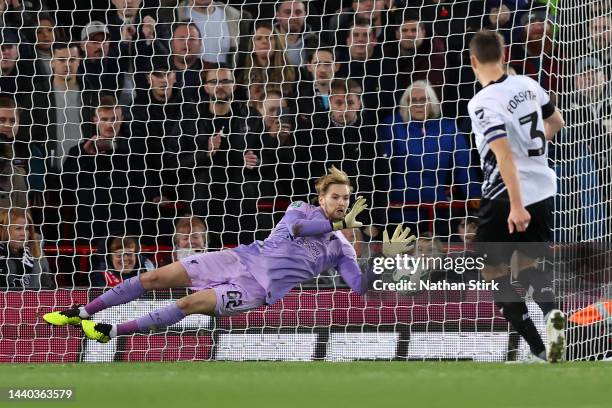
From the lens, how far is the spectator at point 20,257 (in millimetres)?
11711

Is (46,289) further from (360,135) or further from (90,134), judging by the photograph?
(360,135)

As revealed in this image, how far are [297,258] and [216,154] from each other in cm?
255

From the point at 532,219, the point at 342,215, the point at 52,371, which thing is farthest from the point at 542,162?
the point at 52,371

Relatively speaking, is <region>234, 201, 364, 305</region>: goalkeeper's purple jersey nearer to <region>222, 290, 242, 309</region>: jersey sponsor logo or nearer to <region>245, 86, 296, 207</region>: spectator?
<region>222, 290, 242, 309</region>: jersey sponsor logo

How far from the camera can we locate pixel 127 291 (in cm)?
999

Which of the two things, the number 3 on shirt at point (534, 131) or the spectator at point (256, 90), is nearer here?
the number 3 on shirt at point (534, 131)

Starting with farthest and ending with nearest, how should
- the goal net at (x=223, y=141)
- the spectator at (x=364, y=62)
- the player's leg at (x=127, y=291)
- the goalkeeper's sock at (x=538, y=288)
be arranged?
the spectator at (x=364, y=62)
the goal net at (x=223, y=141)
the player's leg at (x=127, y=291)
the goalkeeper's sock at (x=538, y=288)

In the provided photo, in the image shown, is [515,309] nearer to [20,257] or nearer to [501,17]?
[501,17]

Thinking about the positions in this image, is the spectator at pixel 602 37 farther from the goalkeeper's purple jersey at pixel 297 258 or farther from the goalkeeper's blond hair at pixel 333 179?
the goalkeeper's purple jersey at pixel 297 258

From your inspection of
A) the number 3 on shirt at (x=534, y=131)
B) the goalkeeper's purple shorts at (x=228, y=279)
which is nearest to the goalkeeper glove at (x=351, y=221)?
the goalkeeper's purple shorts at (x=228, y=279)

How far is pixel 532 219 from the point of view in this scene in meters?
8.27

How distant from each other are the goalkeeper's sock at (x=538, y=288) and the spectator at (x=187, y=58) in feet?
15.8

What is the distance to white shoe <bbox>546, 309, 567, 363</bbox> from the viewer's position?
8039 millimetres

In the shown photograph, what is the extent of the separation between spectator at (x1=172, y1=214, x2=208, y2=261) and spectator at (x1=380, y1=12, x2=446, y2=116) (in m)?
2.13
